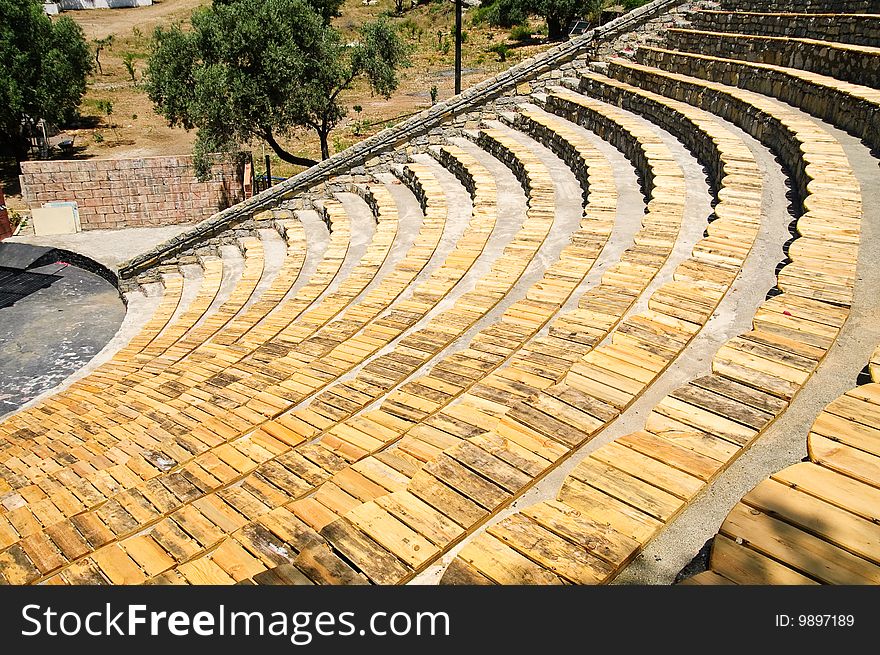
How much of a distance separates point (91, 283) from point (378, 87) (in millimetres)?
13159

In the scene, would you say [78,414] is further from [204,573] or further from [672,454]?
[672,454]

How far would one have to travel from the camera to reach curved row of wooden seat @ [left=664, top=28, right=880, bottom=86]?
10.7m

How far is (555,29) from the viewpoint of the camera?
39.5 metres

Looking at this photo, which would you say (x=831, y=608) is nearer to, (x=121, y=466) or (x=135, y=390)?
(x=121, y=466)

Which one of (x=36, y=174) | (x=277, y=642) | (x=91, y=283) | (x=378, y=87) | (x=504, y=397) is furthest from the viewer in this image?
(x=378, y=87)

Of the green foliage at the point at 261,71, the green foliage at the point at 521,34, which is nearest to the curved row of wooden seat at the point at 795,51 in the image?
the green foliage at the point at 261,71

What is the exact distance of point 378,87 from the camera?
25250 millimetres

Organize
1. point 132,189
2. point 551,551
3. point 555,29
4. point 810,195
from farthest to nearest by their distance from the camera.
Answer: point 555,29 → point 132,189 → point 810,195 → point 551,551

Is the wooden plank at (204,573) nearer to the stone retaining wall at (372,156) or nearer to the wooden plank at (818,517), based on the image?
the wooden plank at (818,517)

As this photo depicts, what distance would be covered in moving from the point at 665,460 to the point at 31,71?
3296 centimetres

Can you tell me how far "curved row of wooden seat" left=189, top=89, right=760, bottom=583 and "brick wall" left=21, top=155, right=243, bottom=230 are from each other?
800 inches

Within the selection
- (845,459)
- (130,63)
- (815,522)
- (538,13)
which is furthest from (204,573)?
(130,63)

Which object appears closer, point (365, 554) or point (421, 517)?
point (365, 554)

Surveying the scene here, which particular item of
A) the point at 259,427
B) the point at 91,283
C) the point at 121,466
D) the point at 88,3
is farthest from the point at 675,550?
the point at 88,3
